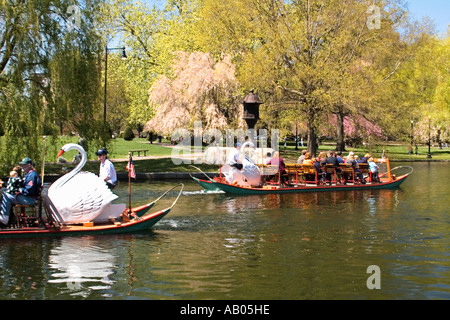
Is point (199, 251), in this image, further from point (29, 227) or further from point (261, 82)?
point (261, 82)

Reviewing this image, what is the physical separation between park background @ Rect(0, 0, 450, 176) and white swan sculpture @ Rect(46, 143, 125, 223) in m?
12.4

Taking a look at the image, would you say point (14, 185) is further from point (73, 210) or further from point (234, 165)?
point (234, 165)

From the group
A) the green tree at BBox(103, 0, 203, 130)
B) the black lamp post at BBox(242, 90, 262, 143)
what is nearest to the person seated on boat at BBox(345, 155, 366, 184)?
the black lamp post at BBox(242, 90, 262, 143)

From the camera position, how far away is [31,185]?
15609mm

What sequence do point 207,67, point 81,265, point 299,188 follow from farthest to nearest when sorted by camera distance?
point 207,67 → point 299,188 → point 81,265

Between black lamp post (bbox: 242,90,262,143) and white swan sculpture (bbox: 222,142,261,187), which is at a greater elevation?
black lamp post (bbox: 242,90,262,143)

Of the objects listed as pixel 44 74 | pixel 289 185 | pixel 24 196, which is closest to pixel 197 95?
pixel 44 74

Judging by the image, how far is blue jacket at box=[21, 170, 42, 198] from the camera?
1556 centimetres

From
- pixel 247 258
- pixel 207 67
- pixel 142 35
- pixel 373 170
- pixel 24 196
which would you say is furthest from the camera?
pixel 142 35

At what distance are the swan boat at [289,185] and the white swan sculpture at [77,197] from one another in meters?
9.89

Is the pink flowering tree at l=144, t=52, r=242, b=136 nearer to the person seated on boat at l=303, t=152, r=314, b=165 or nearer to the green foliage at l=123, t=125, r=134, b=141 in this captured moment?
the person seated on boat at l=303, t=152, r=314, b=165

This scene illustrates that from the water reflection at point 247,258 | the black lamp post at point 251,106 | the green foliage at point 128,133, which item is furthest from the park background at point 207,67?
the green foliage at point 128,133

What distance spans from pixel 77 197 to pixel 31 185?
3.85ft
